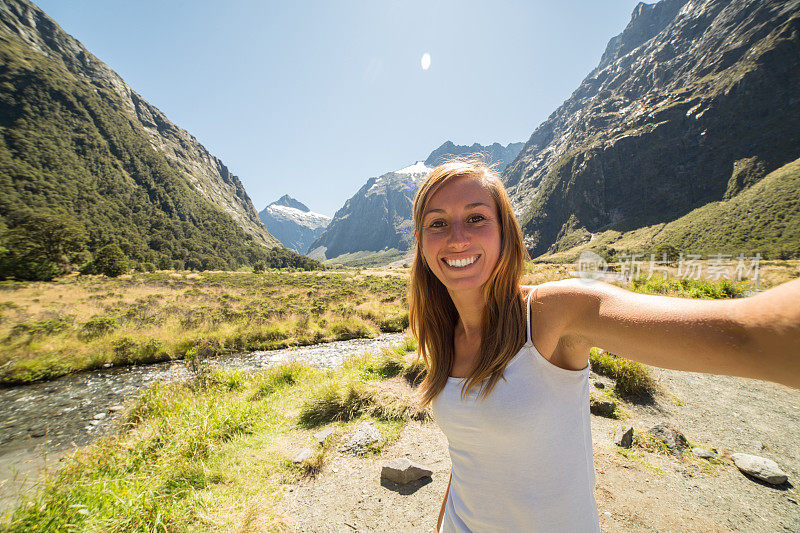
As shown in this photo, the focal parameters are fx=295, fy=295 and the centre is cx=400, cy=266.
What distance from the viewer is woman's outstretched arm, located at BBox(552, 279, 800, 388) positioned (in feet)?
2.62

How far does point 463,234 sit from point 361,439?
18.7ft

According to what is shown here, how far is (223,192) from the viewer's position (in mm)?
171750

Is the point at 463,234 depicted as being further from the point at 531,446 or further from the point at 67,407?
the point at 67,407

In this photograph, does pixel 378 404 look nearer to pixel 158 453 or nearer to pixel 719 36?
pixel 158 453

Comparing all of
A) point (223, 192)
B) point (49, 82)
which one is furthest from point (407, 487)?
point (223, 192)

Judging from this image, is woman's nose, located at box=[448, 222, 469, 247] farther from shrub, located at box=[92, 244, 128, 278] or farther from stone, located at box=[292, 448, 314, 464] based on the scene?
shrub, located at box=[92, 244, 128, 278]

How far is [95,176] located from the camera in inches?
3580

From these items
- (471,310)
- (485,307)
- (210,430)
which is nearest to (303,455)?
(210,430)

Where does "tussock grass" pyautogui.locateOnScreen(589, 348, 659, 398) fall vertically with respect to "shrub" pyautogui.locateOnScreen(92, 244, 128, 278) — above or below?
below

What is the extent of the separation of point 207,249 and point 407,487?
4558 inches

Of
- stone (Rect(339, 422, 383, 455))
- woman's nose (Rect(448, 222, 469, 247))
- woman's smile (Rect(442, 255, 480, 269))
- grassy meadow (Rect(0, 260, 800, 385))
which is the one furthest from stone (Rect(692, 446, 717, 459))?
woman's nose (Rect(448, 222, 469, 247))

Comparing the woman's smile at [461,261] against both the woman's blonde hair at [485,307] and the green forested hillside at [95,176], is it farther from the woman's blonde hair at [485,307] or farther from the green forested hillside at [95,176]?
the green forested hillside at [95,176]

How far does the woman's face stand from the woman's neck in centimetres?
8

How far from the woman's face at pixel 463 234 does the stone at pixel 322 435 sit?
5663mm
